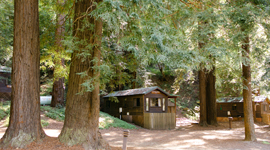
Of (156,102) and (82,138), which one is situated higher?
(156,102)

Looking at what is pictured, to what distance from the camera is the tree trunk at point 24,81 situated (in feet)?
20.6

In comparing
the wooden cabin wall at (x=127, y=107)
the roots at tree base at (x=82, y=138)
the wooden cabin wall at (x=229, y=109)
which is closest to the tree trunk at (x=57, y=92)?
the wooden cabin wall at (x=127, y=107)

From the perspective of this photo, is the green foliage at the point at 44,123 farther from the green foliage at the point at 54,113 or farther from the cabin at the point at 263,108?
the cabin at the point at 263,108

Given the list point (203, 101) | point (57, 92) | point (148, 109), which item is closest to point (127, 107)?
point (148, 109)

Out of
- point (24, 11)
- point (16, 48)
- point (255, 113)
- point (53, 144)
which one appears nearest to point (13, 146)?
point (53, 144)

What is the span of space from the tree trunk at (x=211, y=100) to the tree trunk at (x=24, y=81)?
1564cm

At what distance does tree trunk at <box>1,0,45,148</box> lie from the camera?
6.28 meters

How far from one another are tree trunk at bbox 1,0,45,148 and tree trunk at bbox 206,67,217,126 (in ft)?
51.3

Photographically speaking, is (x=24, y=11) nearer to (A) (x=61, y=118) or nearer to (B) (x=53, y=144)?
(B) (x=53, y=144)

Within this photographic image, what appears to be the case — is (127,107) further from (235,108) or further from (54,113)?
(235,108)

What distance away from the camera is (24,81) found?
649cm

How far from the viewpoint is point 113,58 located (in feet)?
28.3

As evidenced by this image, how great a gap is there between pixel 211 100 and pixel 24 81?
1643cm

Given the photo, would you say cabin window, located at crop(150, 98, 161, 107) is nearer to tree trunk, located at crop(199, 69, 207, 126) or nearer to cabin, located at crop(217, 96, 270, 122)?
tree trunk, located at crop(199, 69, 207, 126)
